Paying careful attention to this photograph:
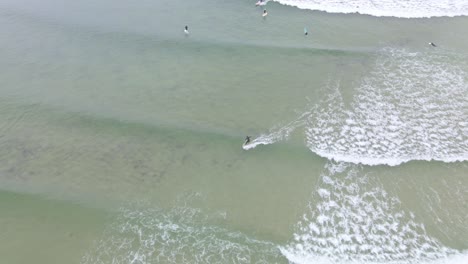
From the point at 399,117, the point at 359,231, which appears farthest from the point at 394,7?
the point at 359,231

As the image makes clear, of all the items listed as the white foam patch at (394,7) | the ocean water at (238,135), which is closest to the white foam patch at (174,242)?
the ocean water at (238,135)

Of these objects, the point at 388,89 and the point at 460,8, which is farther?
the point at 460,8

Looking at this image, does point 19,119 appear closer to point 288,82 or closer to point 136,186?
point 136,186

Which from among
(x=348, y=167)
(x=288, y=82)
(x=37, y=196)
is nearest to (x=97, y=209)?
(x=37, y=196)

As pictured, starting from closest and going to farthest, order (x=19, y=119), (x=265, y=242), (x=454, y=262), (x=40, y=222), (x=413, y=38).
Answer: (x=454, y=262) < (x=265, y=242) < (x=40, y=222) < (x=19, y=119) < (x=413, y=38)

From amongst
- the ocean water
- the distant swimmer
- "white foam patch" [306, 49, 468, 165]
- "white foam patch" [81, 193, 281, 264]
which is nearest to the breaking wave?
"white foam patch" [306, 49, 468, 165]

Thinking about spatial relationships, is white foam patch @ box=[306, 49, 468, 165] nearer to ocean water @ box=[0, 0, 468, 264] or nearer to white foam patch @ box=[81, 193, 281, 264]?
ocean water @ box=[0, 0, 468, 264]

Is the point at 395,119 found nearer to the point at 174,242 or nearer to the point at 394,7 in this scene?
the point at 174,242
